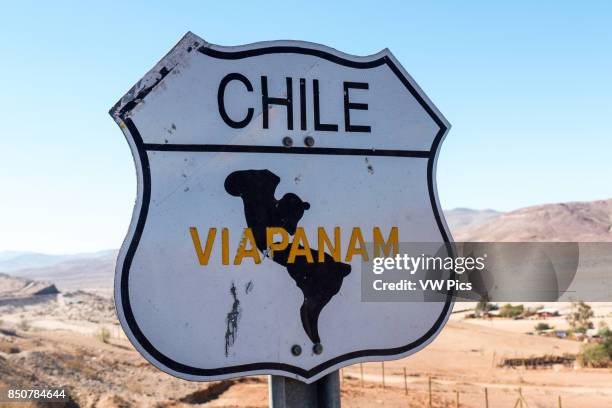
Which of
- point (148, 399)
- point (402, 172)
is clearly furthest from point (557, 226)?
point (402, 172)

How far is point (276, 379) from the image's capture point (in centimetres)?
185

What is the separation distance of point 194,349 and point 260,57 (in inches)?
36.3

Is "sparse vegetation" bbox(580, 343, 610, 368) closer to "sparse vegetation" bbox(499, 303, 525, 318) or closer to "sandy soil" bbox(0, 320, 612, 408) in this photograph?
"sandy soil" bbox(0, 320, 612, 408)

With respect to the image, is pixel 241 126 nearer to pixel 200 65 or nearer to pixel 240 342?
pixel 200 65

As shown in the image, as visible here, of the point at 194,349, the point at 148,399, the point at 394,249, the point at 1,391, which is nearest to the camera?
the point at 194,349

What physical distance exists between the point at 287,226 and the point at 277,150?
24 centimetres

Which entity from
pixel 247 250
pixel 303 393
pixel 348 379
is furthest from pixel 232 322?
pixel 348 379

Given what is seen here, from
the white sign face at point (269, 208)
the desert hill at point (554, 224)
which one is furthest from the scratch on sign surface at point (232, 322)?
the desert hill at point (554, 224)

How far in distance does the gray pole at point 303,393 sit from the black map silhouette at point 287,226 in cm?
14

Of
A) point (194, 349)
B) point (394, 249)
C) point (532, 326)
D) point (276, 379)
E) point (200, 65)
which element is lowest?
point (532, 326)

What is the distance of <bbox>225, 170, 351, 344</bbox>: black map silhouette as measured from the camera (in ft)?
6.05

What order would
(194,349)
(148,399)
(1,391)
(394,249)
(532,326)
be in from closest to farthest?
(194,349)
(394,249)
(1,391)
(148,399)
(532,326)

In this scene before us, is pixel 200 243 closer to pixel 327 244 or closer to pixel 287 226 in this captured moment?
pixel 287 226

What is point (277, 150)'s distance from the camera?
190cm
